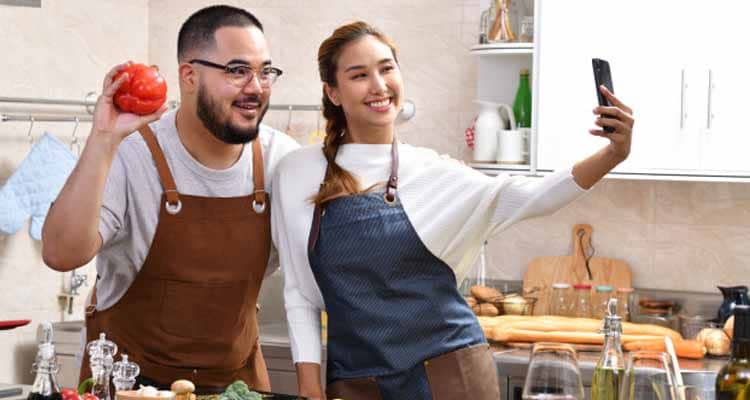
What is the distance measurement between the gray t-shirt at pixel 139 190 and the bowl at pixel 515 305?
5.00 ft

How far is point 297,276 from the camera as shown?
2756 mm

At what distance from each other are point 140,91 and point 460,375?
36.7 inches

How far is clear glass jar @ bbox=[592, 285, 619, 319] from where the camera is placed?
4.08 m

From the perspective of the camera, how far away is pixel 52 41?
4324mm

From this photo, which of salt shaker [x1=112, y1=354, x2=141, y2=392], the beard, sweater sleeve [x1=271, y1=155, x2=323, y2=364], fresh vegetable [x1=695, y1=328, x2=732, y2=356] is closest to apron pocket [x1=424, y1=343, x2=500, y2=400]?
sweater sleeve [x1=271, y1=155, x2=323, y2=364]

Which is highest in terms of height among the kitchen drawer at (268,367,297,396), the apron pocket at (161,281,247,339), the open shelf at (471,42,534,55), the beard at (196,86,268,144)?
the open shelf at (471,42,534,55)

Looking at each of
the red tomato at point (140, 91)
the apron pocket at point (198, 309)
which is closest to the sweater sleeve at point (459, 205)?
the apron pocket at point (198, 309)

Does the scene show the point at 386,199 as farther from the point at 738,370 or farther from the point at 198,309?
the point at 738,370

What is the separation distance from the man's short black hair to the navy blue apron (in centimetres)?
45

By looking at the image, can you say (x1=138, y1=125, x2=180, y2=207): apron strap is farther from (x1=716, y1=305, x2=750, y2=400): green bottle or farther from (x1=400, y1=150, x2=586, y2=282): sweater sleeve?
(x1=716, y1=305, x2=750, y2=400): green bottle

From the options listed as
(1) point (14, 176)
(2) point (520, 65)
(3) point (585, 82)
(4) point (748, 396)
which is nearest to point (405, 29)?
(2) point (520, 65)

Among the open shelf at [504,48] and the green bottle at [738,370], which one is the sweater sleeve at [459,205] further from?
the open shelf at [504,48]

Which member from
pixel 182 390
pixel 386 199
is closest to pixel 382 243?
pixel 386 199

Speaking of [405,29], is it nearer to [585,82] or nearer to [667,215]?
[585,82]
